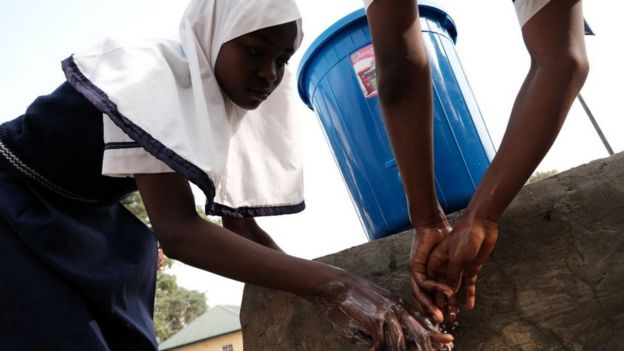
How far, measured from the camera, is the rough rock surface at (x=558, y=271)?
128 centimetres

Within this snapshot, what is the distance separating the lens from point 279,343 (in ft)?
5.64

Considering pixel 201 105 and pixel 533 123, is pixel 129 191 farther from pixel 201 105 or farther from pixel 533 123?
pixel 533 123

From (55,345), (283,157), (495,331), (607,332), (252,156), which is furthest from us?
(283,157)

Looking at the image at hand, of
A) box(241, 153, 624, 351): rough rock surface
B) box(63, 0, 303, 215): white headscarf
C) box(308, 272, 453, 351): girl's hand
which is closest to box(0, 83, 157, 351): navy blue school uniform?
box(63, 0, 303, 215): white headscarf

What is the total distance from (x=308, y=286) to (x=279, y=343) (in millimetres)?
557

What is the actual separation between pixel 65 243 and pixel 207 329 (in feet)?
80.0

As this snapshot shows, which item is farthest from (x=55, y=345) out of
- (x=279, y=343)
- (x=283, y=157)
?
(x=283, y=157)

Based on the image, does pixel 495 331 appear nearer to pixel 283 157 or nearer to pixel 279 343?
pixel 279 343

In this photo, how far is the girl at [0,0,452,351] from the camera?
1179mm

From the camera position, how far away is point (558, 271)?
4.39ft

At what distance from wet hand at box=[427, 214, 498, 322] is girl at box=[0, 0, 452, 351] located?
0.15m

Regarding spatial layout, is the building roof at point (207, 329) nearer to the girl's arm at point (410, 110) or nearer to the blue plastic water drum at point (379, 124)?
the blue plastic water drum at point (379, 124)

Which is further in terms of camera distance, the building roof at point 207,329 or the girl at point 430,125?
the building roof at point 207,329

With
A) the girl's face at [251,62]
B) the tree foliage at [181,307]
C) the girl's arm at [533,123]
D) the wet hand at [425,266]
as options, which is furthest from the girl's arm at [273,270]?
the tree foliage at [181,307]
